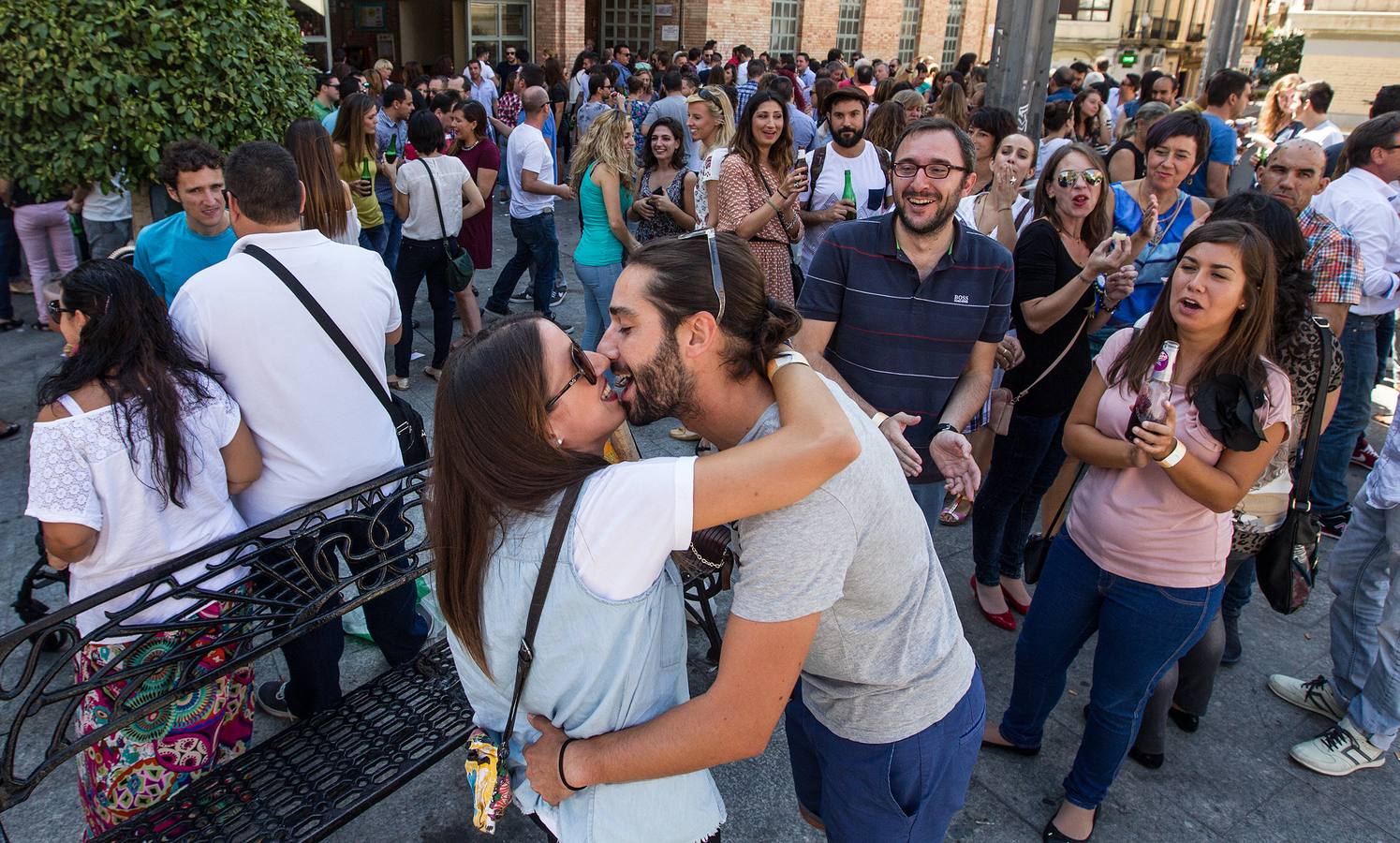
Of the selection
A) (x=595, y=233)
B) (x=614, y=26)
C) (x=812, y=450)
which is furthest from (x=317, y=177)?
(x=614, y=26)

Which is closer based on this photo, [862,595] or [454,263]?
[862,595]

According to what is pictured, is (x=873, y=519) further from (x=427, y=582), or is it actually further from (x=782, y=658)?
(x=427, y=582)

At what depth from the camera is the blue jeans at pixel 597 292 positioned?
579 centimetres

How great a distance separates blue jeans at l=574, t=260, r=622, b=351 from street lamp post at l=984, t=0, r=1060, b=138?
3.26 metres

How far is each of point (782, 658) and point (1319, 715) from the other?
10.3ft

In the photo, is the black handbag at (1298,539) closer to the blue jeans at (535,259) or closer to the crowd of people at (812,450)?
the crowd of people at (812,450)

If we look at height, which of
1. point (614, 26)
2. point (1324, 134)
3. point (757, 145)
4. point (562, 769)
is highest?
point (614, 26)

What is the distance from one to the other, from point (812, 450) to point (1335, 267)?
352 cm

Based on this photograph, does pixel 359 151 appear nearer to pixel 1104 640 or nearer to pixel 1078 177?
pixel 1078 177

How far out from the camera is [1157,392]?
7.70ft

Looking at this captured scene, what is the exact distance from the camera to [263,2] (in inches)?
157

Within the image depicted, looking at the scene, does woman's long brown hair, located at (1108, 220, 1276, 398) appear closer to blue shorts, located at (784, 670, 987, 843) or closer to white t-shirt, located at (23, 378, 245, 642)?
blue shorts, located at (784, 670, 987, 843)

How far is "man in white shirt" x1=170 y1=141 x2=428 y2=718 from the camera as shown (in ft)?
8.41

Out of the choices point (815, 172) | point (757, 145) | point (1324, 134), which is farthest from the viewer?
point (1324, 134)
